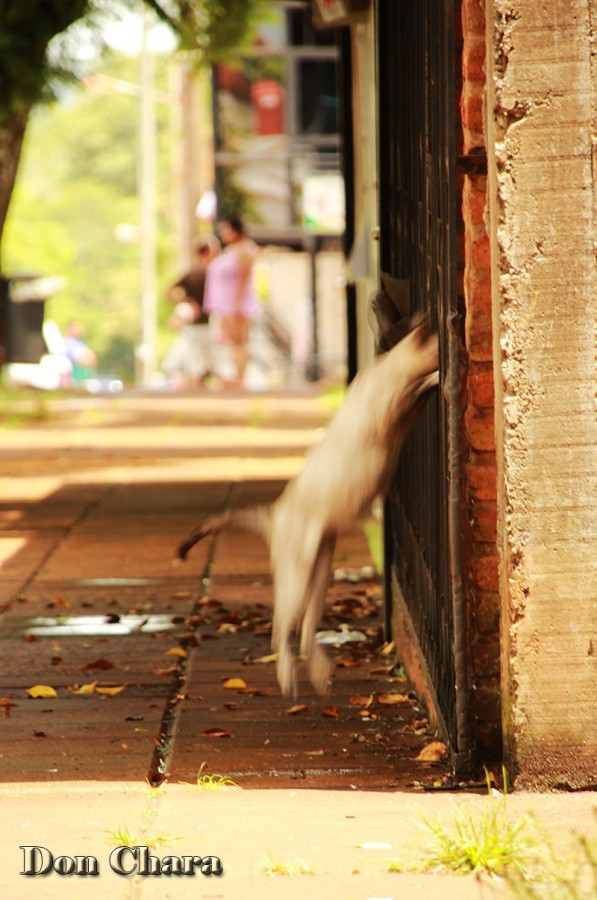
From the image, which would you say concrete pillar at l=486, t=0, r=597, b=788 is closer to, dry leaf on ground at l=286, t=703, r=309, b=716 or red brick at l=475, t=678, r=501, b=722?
red brick at l=475, t=678, r=501, b=722

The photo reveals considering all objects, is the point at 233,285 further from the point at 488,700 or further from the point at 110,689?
the point at 488,700

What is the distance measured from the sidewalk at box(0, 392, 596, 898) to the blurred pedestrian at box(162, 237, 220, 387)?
941 cm

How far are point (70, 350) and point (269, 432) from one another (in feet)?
58.1

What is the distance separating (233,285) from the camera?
16359 mm

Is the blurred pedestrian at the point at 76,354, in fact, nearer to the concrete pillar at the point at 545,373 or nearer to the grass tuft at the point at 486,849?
the concrete pillar at the point at 545,373

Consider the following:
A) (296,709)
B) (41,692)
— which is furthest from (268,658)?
(41,692)

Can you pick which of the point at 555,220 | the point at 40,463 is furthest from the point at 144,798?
the point at 40,463

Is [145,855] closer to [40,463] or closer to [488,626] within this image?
[488,626]

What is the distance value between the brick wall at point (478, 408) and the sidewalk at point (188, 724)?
0.27 m

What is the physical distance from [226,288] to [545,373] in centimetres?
1293

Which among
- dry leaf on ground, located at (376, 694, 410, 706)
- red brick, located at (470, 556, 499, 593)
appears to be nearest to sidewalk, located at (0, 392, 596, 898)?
dry leaf on ground, located at (376, 694, 410, 706)

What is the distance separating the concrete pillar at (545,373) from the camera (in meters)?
3.57

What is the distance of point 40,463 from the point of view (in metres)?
10.9

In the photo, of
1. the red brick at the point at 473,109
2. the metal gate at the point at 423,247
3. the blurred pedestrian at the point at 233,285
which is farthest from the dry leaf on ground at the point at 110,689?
the blurred pedestrian at the point at 233,285
